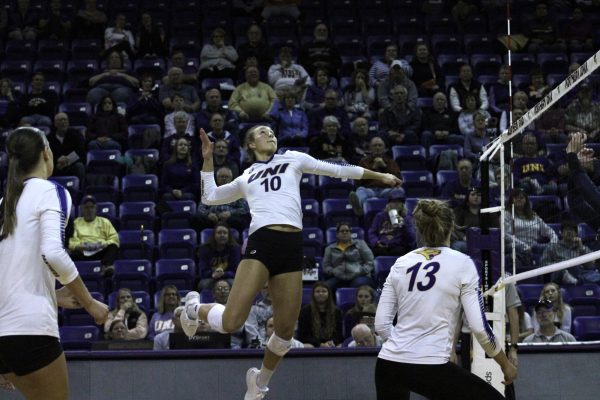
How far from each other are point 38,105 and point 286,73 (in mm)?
3856

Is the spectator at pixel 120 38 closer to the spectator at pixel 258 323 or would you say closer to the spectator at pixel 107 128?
the spectator at pixel 107 128

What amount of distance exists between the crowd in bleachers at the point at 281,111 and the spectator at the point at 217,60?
23 mm

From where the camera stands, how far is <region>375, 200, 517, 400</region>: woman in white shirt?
5543mm

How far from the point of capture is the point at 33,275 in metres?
4.85

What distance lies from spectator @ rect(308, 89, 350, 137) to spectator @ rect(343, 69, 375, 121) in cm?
53

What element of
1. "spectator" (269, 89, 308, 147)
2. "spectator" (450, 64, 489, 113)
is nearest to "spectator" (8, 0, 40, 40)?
"spectator" (269, 89, 308, 147)

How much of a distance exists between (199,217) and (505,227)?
530 cm

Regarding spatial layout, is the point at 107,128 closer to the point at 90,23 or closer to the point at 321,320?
the point at 90,23

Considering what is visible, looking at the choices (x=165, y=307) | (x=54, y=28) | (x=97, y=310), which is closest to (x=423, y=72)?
(x=54, y=28)

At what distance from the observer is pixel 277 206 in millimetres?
7586

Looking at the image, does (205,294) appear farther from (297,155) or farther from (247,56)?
(247,56)

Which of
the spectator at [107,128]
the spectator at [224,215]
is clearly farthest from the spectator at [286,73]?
the spectator at [224,215]

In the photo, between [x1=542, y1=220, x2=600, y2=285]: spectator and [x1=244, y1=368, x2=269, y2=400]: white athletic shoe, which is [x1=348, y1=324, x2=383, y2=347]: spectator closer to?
[x1=542, y1=220, x2=600, y2=285]: spectator

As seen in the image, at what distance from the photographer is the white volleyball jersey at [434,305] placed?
5617 mm
